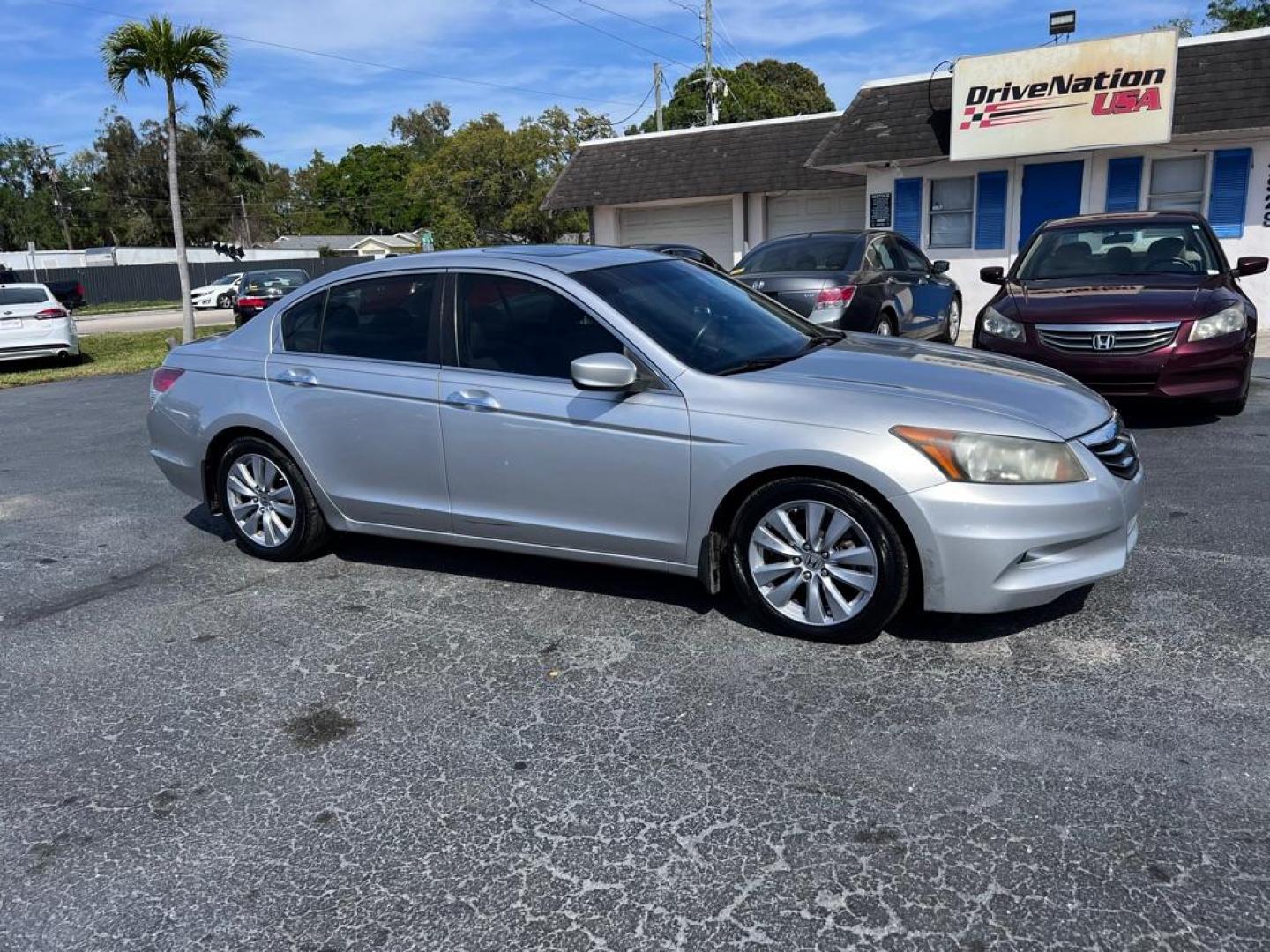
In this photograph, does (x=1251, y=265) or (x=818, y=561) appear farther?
(x=1251, y=265)

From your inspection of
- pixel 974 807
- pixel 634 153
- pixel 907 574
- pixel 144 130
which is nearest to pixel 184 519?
pixel 907 574

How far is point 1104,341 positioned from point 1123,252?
1.70 meters

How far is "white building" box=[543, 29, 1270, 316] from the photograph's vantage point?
15.4 meters

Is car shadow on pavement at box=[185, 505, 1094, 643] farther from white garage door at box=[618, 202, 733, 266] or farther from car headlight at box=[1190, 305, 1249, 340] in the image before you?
white garage door at box=[618, 202, 733, 266]

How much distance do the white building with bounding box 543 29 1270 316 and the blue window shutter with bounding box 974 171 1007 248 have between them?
21 millimetres

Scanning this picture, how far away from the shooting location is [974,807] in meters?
3.00

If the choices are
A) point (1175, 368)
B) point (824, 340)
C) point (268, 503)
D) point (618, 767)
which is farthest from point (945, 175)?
point (618, 767)

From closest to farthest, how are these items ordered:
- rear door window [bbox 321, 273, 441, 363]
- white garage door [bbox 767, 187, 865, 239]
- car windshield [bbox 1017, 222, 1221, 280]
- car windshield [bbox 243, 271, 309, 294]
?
rear door window [bbox 321, 273, 441, 363], car windshield [bbox 1017, 222, 1221, 280], car windshield [bbox 243, 271, 309, 294], white garage door [bbox 767, 187, 865, 239]

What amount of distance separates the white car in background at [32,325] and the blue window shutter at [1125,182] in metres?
17.2

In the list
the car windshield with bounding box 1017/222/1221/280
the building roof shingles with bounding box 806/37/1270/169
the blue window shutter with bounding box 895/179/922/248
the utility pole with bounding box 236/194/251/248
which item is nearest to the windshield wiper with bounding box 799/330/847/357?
the car windshield with bounding box 1017/222/1221/280

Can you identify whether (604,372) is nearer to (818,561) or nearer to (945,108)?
(818,561)

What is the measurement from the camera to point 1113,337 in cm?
754

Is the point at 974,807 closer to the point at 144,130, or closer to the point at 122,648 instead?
the point at 122,648

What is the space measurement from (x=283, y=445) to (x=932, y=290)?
8.25 meters
